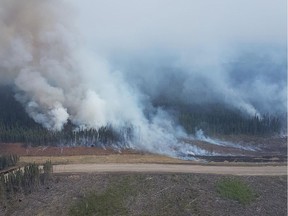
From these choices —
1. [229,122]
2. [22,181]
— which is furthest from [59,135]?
[229,122]

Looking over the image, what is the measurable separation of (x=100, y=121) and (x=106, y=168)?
21.9 metres

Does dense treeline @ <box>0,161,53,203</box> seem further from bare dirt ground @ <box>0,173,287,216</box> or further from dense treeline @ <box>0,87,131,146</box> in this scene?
dense treeline @ <box>0,87,131,146</box>

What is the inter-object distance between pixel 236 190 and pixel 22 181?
26.8m

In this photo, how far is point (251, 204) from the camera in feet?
179

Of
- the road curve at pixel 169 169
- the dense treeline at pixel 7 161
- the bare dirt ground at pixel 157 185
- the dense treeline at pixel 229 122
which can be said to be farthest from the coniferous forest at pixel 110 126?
the road curve at pixel 169 169

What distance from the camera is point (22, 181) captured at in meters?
58.9

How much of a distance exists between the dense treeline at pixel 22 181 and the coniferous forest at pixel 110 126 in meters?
20.8

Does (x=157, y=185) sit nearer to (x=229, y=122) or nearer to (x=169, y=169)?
(x=169, y=169)

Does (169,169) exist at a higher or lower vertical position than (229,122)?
lower

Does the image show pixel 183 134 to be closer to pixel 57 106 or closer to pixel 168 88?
pixel 57 106

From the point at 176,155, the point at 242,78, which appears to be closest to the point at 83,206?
the point at 176,155

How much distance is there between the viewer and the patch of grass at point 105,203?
5269 centimetres

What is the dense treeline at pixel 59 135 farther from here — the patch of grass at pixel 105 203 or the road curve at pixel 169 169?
the patch of grass at pixel 105 203

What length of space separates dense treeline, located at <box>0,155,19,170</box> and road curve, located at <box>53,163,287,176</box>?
6717 millimetres
